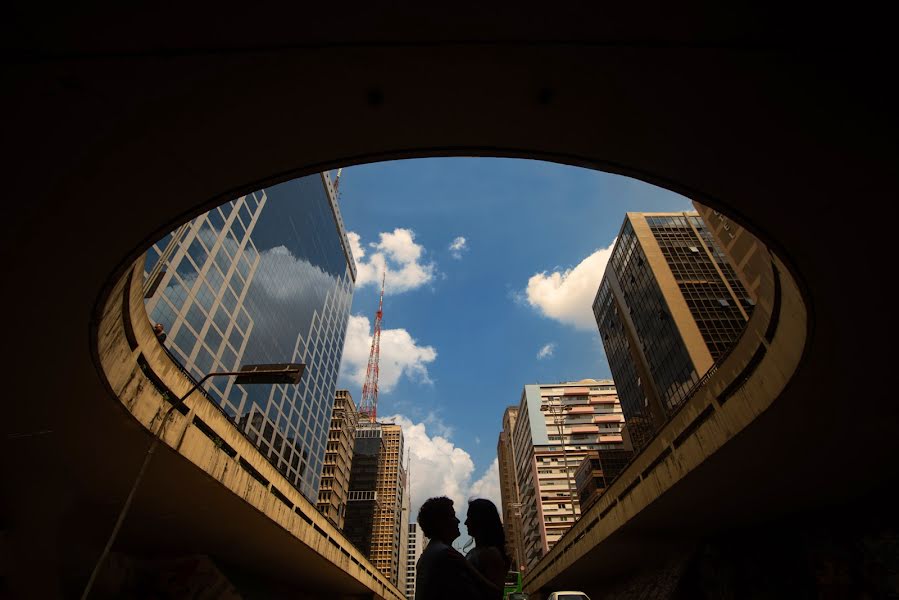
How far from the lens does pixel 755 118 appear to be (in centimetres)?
502

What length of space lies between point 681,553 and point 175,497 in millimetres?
19548

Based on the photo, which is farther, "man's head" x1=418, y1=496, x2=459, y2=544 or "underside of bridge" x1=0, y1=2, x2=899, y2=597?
"underside of bridge" x1=0, y1=2, x2=899, y2=597

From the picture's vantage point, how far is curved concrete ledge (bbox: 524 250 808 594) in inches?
323

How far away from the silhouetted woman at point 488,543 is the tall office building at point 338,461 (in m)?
79.7

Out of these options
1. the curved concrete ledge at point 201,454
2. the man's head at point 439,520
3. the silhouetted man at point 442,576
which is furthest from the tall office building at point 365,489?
the silhouetted man at point 442,576

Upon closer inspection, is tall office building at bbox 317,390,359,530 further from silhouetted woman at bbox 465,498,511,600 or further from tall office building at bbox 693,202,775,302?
silhouetted woman at bbox 465,498,511,600

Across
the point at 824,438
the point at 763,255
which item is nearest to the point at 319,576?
the point at 824,438

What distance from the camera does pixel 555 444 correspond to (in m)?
78.2

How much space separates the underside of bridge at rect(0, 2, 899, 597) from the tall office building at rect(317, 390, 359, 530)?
76.4m

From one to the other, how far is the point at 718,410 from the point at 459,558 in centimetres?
1106

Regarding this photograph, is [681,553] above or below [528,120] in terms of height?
below

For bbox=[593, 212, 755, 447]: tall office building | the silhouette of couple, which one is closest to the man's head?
the silhouette of couple

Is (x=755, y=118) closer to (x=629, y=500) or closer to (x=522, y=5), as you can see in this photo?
(x=522, y=5)

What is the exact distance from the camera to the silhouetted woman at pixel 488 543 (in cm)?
248
